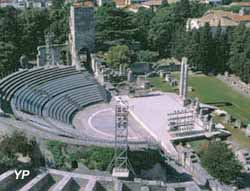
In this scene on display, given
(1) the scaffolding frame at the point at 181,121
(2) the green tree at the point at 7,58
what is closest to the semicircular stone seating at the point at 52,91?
(2) the green tree at the point at 7,58

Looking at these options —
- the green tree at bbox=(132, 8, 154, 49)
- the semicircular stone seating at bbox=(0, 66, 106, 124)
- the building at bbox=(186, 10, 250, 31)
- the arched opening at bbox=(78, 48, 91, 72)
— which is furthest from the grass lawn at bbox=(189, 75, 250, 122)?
the arched opening at bbox=(78, 48, 91, 72)

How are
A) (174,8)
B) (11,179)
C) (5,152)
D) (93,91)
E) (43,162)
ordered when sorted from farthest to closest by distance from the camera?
(174,8) < (93,91) < (43,162) < (5,152) < (11,179)

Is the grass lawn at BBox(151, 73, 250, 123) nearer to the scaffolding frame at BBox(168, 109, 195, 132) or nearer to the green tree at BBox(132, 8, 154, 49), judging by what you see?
the scaffolding frame at BBox(168, 109, 195, 132)

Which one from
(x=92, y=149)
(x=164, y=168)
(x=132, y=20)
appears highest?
(x=132, y=20)

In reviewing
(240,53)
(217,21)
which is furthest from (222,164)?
(217,21)

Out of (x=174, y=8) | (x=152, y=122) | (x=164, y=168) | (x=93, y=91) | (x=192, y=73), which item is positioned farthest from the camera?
(x=174, y=8)

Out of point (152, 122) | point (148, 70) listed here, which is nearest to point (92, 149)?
point (152, 122)

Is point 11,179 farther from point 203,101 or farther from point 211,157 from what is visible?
point 203,101
